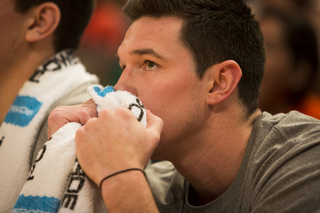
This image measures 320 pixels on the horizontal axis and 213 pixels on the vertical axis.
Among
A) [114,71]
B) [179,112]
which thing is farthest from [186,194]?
[114,71]

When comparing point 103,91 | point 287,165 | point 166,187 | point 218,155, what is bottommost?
point 166,187

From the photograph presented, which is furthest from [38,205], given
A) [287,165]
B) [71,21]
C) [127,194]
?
[71,21]

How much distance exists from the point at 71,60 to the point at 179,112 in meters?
0.83

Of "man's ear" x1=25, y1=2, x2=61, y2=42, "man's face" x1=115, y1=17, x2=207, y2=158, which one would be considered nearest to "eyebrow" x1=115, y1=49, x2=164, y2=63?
"man's face" x1=115, y1=17, x2=207, y2=158

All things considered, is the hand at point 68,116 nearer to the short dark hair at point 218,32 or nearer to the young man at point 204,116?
the young man at point 204,116

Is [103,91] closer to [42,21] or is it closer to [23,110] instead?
[23,110]

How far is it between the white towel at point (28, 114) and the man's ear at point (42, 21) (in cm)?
13

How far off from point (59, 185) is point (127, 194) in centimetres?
24

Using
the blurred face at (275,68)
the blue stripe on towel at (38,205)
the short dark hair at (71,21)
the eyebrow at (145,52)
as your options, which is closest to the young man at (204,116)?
the eyebrow at (145,52)

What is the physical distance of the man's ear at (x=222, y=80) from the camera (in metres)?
1.23

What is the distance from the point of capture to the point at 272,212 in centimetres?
90

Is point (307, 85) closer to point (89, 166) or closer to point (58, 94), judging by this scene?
point (58, 94)

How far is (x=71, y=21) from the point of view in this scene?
5.83 ft

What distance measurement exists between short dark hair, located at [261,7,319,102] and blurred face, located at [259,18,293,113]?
0.04 m
